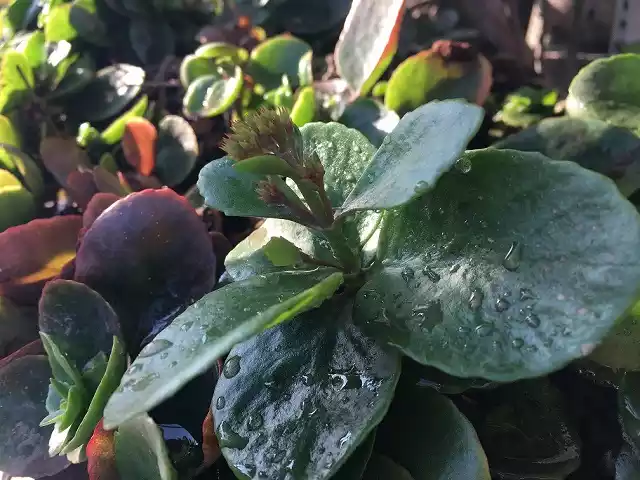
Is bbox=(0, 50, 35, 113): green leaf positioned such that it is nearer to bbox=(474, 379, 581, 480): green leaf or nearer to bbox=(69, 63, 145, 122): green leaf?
bbox=(69, 63, 145, 122): green leaf

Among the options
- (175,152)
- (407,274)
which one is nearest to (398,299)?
(407,274)

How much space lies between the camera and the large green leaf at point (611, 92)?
1.87 feet

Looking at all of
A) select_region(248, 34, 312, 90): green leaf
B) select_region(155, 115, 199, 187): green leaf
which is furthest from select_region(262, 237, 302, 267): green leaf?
select_region(248, 34, 312, 90): green leaf

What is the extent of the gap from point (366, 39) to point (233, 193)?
0.29 metres

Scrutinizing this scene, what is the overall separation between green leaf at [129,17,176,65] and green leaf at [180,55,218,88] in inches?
5.6

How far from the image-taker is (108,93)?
2.74 feet

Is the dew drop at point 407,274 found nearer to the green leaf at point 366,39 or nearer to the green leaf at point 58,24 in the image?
the green leaf at point 366,39

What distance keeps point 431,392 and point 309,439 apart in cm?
10

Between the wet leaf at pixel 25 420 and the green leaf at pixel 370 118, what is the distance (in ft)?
1.22

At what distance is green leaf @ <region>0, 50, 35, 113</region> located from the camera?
75 centimetres

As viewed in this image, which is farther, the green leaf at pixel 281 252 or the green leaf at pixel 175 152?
the green leaf at pixel 175 152

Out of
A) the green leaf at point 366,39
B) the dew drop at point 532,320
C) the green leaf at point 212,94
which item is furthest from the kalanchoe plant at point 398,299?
the green leaf at point 212,94

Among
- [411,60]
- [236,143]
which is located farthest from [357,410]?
[411,60]

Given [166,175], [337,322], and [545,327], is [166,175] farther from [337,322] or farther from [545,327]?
[545,327]
